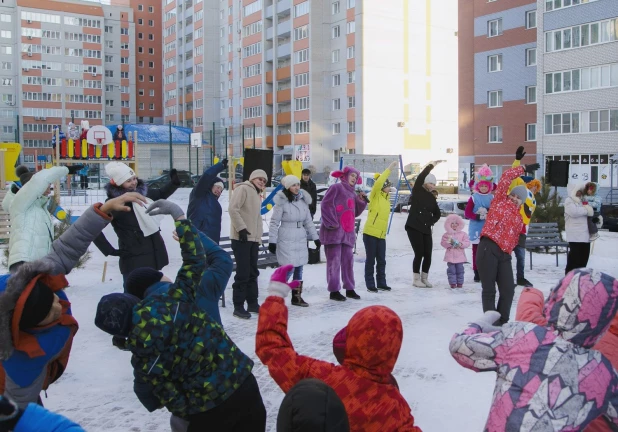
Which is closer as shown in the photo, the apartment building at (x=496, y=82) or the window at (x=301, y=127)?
the apartment building at (x=496, y=82)

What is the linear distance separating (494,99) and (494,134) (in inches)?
102

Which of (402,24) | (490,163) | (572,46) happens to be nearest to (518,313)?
(572,46)

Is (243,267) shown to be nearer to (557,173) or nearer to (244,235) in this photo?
(244,235)

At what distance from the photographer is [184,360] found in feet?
8.64

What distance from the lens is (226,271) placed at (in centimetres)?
379

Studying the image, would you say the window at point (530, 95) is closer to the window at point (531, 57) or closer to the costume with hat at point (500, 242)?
the window at point (531, 57)

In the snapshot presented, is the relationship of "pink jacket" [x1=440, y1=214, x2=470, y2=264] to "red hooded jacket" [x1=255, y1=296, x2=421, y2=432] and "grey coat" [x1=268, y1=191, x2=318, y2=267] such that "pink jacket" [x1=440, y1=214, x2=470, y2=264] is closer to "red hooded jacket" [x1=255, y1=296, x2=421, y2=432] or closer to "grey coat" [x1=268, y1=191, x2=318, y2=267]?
"grey coat" [x1=268, y1=191, x2=318, y2=267]

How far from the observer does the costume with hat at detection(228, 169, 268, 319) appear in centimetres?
777

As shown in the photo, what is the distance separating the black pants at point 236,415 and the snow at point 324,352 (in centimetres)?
174

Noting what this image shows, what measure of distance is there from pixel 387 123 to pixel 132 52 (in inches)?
2094

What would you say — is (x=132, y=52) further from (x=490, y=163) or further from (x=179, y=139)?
(x=490, y=163)

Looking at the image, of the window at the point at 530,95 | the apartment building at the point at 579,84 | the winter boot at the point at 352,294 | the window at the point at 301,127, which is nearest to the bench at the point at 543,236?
the winter boot at the point at 352,294

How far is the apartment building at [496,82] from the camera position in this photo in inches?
1785

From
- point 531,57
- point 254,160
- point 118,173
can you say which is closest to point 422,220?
point 254,160
